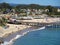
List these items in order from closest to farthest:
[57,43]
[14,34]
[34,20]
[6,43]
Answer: [6,43] < [57,43] < [14,34] < [34,20]

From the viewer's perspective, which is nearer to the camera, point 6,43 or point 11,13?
point 6,43

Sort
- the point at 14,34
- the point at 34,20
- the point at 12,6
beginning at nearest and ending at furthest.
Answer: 1. the point at 14,34
2. the point at 34,20
3. the point at 12,6

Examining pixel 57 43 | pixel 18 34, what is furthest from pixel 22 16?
pixel 57 43

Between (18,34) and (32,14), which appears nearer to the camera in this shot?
(18,34)

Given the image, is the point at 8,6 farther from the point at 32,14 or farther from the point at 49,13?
the point at 49,13

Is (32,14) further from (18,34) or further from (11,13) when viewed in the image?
(18,34)

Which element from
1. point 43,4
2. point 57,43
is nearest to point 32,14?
point 43,4

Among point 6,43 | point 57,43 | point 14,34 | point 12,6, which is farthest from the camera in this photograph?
point 12,6

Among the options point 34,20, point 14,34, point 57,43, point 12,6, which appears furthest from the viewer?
point 12,6
